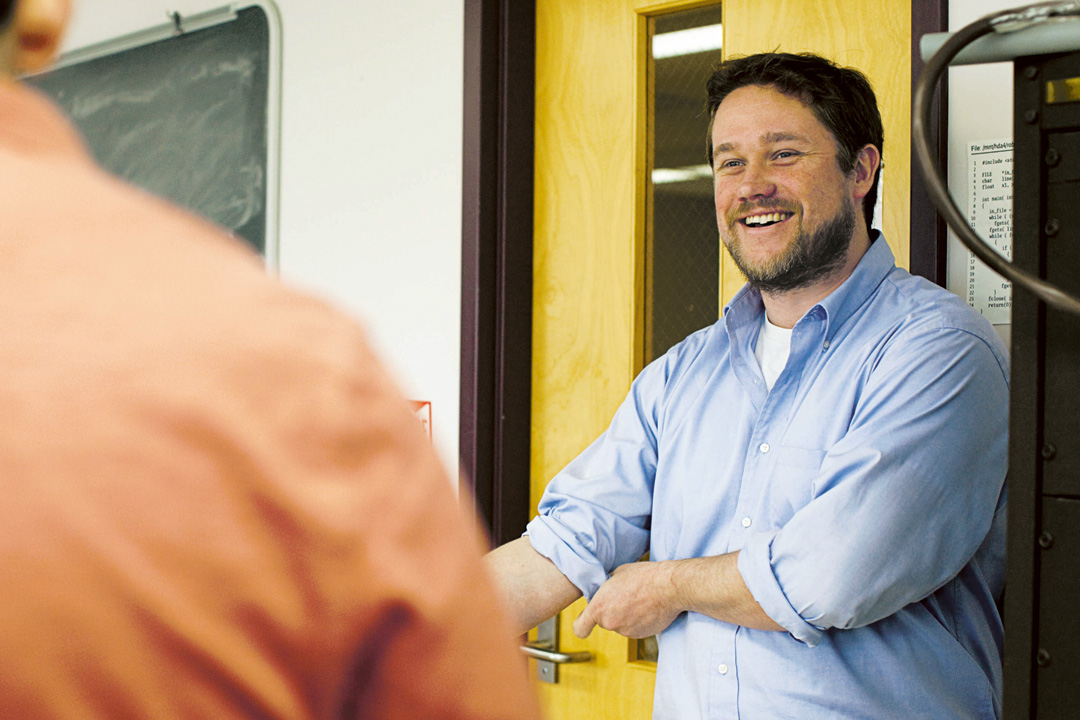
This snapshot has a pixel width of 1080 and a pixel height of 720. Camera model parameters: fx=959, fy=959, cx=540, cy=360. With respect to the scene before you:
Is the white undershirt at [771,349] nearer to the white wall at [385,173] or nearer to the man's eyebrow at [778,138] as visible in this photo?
the man's eyebrow at [778,138]

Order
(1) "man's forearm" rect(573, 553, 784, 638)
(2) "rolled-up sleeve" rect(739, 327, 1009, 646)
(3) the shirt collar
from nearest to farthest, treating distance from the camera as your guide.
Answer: (2) "rolled-up sleeve" rect(739, 327, 1009, 646) < (1) "man's forearm" rect(573, 553, 784, 638) < (3) the shirt collar

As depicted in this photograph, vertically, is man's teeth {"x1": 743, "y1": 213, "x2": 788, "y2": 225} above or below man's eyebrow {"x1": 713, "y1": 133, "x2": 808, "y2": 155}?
below

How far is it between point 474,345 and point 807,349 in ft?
2.59

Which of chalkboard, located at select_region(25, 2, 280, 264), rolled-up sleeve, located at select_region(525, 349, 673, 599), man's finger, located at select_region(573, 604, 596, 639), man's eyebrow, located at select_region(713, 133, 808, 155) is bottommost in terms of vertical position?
man's finger, located at select_region(573, 604, 596, 639)

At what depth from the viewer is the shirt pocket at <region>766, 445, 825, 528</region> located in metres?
1.28

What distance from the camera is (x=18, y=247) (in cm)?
30

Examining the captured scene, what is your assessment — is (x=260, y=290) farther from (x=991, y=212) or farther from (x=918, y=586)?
(x=991, y=212)

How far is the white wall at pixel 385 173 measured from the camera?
2.03m

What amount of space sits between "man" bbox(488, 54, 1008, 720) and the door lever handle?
51cm

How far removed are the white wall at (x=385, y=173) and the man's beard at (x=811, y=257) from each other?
0.77m

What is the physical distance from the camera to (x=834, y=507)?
3.68 feet

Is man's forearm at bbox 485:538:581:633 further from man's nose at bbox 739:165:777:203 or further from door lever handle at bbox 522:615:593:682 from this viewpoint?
man's nose at bbox 739:165:777:203

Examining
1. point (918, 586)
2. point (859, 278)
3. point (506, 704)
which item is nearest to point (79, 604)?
point (506, 704)

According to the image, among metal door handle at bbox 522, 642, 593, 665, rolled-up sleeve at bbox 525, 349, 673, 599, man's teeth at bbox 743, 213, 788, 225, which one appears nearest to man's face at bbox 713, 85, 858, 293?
man's teeth at bbox 743, 213, 788, 225
